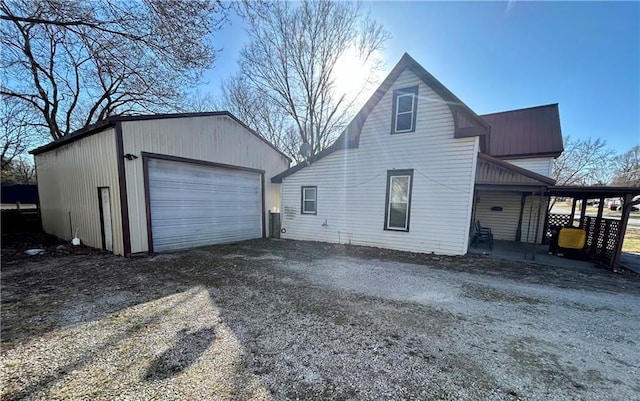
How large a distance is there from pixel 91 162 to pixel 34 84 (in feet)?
39.6

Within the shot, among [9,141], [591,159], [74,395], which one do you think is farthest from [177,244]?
[591,159]

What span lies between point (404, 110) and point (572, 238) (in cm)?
684

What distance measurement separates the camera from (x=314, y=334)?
3.07m

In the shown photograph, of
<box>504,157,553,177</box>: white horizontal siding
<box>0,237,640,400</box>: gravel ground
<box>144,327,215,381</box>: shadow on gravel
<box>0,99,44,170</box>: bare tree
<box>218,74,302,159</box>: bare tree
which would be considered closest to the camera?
<box>0,237,640,400</box>: gravel ground

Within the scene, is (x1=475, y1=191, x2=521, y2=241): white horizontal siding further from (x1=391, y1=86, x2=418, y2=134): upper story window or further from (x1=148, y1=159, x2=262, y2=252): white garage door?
(x1=148, y1=159, x2=262, y2=252): white garage door

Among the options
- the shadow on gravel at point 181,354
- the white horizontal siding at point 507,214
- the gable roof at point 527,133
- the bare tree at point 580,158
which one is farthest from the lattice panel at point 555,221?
the bare tree at point 580,158

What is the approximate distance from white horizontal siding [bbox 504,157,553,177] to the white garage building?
460 inches

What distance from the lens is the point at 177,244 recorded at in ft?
26.1

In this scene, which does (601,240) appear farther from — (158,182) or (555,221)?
(158,182)

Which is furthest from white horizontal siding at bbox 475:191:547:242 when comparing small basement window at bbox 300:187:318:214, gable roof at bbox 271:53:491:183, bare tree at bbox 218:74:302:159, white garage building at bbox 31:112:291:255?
bare tree at bbox 218:74:302:159

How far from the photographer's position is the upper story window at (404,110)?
7828mm

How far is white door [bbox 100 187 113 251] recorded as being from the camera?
738 cm

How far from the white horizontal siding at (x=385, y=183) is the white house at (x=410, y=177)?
29 millimetres

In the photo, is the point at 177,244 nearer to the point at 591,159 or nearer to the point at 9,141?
the point at 9,141
